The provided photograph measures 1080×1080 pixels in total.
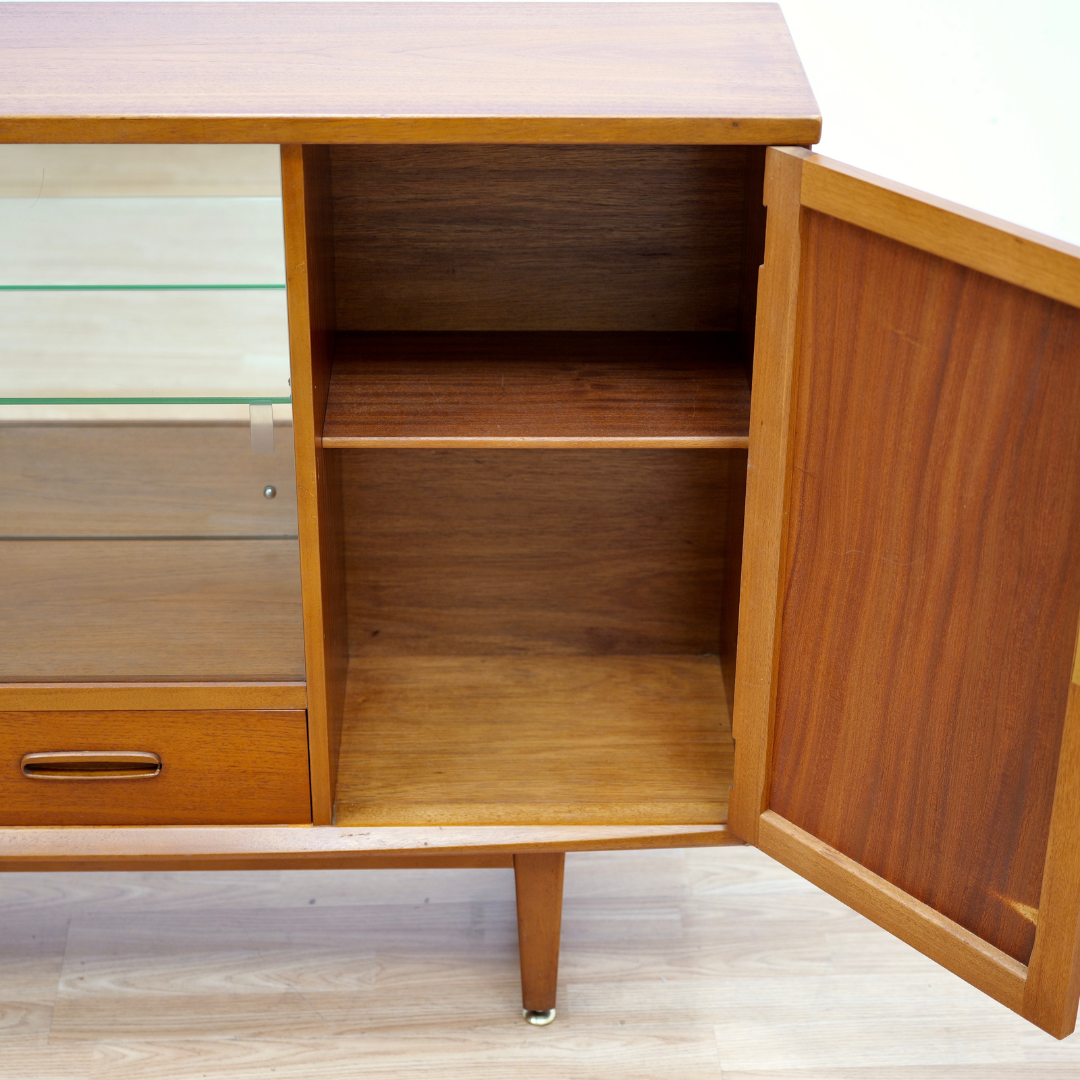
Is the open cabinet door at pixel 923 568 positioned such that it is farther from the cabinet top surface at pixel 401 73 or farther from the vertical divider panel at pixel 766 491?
the cabinet top surface at pixel 401 73

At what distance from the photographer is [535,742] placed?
130 centimetres

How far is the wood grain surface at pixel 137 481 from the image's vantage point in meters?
1.16

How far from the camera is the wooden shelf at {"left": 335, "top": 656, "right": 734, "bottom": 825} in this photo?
121cm

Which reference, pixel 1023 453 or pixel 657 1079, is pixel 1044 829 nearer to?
pixel 1023 453

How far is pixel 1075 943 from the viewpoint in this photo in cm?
89

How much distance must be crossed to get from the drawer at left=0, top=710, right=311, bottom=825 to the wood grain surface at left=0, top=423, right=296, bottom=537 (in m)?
0.17

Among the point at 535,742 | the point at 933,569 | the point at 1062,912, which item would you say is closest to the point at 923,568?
the point at 933,569

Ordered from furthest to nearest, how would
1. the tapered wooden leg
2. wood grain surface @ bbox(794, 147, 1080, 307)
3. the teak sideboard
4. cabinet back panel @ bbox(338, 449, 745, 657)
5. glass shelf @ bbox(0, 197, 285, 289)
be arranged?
1. cabinet back panel @ bbox(338, 449, 745, 657)
2. the tapered wooden leg
3. glass shelf @ bbox(0, 197, 285, 289)
4. the teak sideboard
5. wood grain surface @ bbox(794, 147, 1080, 307)

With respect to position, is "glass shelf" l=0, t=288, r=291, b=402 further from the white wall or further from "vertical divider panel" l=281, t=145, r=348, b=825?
the white wall

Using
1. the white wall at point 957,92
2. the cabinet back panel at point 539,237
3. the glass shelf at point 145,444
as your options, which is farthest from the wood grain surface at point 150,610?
the white wall at point 957,92

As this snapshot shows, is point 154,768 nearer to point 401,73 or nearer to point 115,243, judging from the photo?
point 115,243

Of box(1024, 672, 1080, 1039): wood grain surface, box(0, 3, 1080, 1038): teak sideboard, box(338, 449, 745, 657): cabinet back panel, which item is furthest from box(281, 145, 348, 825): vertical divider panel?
box(1024, 672, 1080, 1039): wood grain surface

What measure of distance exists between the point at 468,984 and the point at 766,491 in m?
0.70

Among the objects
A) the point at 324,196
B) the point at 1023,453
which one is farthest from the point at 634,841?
the point at 324,196
